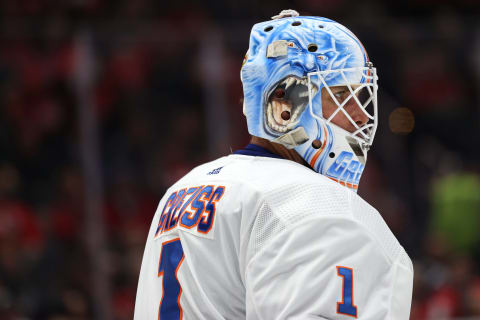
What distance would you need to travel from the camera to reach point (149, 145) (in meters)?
6.36

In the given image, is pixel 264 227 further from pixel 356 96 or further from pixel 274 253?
pixel 356 96

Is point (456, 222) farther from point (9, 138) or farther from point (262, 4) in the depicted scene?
point (9, 138)

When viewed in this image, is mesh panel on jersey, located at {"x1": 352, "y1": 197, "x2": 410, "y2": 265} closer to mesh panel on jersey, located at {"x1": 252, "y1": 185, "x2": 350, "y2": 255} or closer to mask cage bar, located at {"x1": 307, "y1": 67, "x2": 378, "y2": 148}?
mesh panel on jersey, located at {"x1": 252, "y1": 185, "x2": 350, "y2": 255}

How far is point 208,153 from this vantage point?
5.94m

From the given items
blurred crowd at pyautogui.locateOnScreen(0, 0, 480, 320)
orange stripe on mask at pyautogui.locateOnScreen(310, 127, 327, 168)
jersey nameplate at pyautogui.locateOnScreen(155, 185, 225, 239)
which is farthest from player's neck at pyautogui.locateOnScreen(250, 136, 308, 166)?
blurred crowd at pyautogui.locateOnScreen(0, 0, 480, 320)

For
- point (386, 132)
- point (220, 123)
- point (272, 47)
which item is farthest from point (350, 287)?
point (386, 132)

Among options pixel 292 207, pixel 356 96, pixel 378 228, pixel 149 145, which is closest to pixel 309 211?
pixel 292 207

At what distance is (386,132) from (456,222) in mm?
1097

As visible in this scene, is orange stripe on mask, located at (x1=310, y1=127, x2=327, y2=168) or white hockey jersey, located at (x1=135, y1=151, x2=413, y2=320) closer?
white hockey jersey, located at (x1=135, y1=151, x2=413, y2=320)

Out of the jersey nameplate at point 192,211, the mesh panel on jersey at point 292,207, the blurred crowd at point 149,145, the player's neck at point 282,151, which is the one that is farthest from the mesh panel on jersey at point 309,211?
the blurred crowd at point 149,145

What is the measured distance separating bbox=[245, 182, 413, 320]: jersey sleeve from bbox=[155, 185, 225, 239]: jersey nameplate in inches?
5.4

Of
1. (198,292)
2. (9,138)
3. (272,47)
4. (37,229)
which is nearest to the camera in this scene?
(198,292)

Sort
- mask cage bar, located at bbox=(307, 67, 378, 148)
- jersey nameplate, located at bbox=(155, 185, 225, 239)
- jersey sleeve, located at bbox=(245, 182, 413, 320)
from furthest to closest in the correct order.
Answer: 1. mask cage bar, located at bbox=(307, 67, 378, 148)
2. jersey nameplate, located at bbox=(155, 185, 225, 239)
3. jersey sleeve, located at bbox=(245, 182, 413, 320)

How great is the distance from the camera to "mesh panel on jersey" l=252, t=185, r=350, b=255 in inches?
70.1
